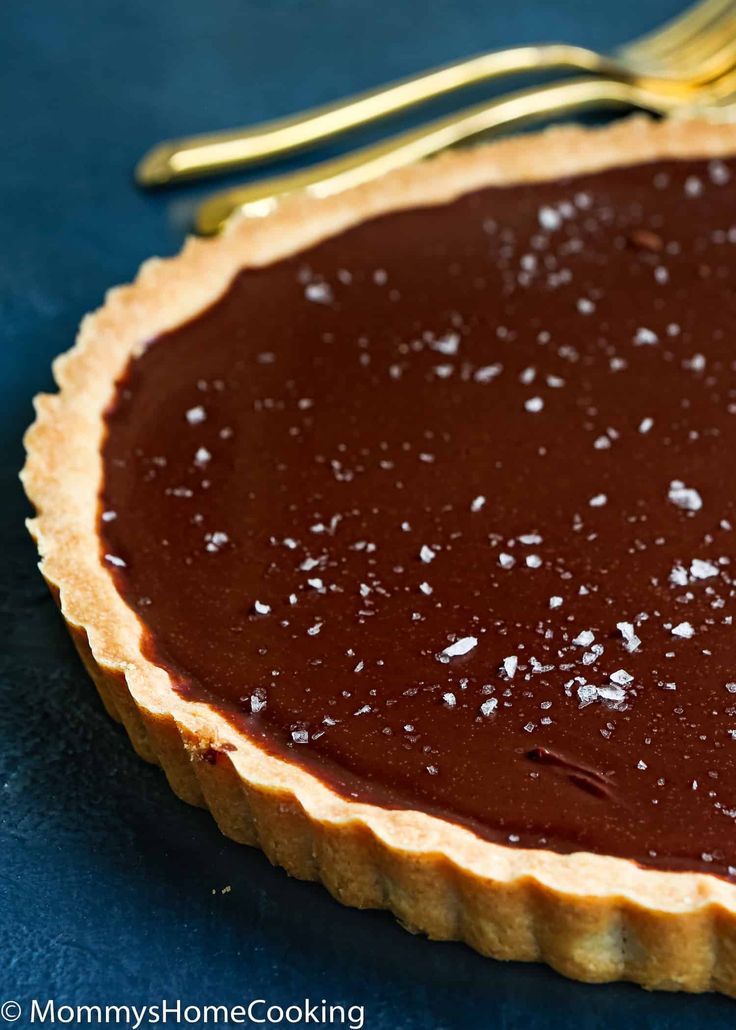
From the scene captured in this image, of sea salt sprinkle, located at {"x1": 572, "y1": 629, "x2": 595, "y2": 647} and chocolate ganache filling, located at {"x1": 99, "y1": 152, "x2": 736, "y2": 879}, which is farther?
sea salt sprinkle, located at {"x1": 572, "y1": 629, "x2": 595, "y2": 647}

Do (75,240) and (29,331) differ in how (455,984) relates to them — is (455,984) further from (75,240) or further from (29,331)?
(75,240)

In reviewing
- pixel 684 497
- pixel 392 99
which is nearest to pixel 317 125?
pixel 392 99

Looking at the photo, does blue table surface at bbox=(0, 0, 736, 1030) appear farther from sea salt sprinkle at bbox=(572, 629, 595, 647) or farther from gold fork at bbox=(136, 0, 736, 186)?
sea salt sprinkle at bbox=(572, 629, 595, 647)

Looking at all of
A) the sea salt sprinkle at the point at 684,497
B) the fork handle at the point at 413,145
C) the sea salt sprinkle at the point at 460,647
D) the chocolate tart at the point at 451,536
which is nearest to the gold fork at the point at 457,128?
the fork handle at the point at 413,145

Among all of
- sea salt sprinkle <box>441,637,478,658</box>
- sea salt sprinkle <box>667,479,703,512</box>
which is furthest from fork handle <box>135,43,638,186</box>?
sea salt sprinkle <box>441,637,478,658</box>

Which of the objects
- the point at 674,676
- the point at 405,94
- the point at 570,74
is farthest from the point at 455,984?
the point at 570,74

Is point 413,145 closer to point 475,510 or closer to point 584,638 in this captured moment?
point 475,510
